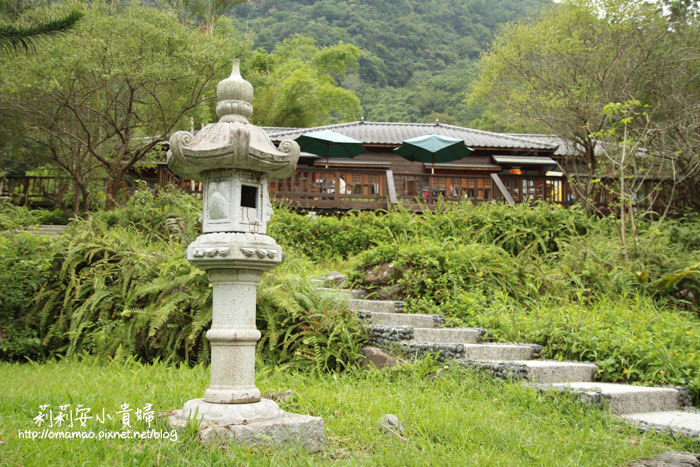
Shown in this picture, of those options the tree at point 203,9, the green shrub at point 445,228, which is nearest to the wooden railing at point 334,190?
the green shrub at point 445,228

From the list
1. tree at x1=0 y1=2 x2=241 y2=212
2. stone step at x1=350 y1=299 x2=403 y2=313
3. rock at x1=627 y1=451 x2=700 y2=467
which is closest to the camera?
rock at x1=627 y1=451 x2=700 y2=467

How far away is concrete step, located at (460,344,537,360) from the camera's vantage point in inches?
252

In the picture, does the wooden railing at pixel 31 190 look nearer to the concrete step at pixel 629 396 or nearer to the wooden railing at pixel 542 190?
the wooden railing at pixel 542 190

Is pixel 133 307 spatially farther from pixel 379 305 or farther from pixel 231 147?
pixel 231 147

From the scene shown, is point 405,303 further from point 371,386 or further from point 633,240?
point 633,240

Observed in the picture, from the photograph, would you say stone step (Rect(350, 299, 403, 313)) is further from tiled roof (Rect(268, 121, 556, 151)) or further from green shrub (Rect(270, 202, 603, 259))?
tiled roof (Rect(268, 121, 556, 151))

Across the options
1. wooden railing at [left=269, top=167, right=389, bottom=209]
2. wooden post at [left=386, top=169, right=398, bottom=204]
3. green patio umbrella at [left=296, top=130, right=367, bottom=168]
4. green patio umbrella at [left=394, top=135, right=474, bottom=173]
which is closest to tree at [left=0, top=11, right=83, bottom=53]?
wooden railing at [left=269, top=167, right=389, bottom=209]

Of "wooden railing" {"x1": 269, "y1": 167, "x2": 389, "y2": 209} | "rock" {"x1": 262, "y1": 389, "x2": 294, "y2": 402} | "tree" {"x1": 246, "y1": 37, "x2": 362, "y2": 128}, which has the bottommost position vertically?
"rock" {"x1": 262, "y1": 389, "x2": 294, "y2": 402}

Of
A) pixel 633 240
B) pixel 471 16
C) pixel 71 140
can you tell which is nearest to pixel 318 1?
pixel 471 16

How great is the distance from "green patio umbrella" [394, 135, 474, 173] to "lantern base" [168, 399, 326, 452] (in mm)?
12897

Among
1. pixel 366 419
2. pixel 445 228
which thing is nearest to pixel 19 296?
pixel 366 419

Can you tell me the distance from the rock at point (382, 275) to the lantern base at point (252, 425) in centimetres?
493

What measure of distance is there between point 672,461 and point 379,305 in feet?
15.1

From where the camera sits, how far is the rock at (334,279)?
28.5 ft
